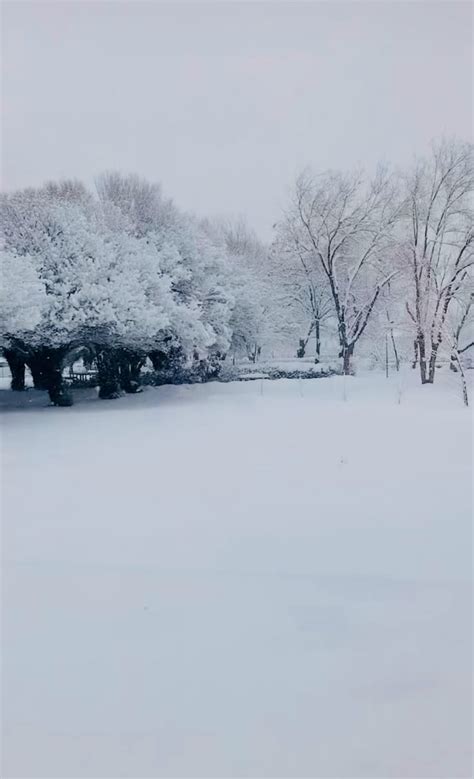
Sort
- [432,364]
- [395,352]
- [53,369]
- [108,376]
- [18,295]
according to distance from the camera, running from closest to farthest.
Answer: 1. [18,295]
2. [53,369]
3. [432,364]
4. [108,376]
5. [395,352]

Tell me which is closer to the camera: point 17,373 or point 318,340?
point 17,373

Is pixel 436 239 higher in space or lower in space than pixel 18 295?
higher

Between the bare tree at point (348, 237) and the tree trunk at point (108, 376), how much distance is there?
4553mm

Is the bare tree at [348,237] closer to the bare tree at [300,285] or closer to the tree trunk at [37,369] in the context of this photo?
the bare tree at [300,285]

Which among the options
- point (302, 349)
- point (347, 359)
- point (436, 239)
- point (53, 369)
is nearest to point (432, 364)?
point (347, 359)

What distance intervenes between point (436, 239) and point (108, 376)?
259 inches

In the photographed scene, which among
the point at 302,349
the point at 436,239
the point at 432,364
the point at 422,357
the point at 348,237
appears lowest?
the point at 432,364

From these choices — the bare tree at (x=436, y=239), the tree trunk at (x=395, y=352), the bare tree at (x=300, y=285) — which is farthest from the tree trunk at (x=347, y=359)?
the bare tree at (x=436, y=239)

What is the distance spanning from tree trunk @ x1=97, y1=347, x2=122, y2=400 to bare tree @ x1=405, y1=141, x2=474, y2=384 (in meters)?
5.44

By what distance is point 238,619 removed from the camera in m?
2.23

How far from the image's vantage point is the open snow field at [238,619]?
1645 millimetres

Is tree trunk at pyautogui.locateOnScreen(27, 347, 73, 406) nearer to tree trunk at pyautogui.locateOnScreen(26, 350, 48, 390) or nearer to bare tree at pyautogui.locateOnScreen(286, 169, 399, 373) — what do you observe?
tree trunk at pyautogui.locateOnScreen(26, 350, 48, 390)

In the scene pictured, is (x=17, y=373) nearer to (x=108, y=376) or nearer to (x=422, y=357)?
(x=108, y=376)

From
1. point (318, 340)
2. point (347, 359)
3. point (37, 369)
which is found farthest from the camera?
point (318, 340)
